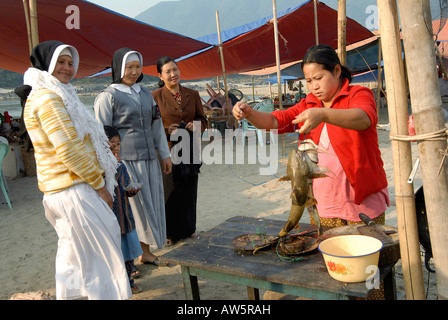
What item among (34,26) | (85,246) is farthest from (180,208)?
(34,26)

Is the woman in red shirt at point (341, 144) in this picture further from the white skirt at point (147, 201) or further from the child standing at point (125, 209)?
the white skirt at point (147, 201)

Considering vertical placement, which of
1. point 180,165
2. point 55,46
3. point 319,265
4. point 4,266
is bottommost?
point 4,266

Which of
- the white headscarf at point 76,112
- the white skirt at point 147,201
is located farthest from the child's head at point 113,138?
the white headscarf at point 76,112

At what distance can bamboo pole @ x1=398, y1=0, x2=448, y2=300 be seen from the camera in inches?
57.9

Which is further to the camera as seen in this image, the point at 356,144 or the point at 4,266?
the point at 4,266

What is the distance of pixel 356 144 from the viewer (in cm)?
195

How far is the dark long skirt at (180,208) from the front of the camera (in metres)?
3.85

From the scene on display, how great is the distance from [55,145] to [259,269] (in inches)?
47.5

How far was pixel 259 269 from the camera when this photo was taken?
1.77 metres

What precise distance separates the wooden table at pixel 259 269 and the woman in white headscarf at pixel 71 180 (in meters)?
0.42

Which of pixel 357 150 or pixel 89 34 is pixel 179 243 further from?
pixel 89 34

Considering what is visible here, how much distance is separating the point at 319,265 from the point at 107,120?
6.87ft

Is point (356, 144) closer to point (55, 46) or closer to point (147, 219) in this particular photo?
point (55, 46)

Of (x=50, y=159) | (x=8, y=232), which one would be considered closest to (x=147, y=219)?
(x=50, y=159)
